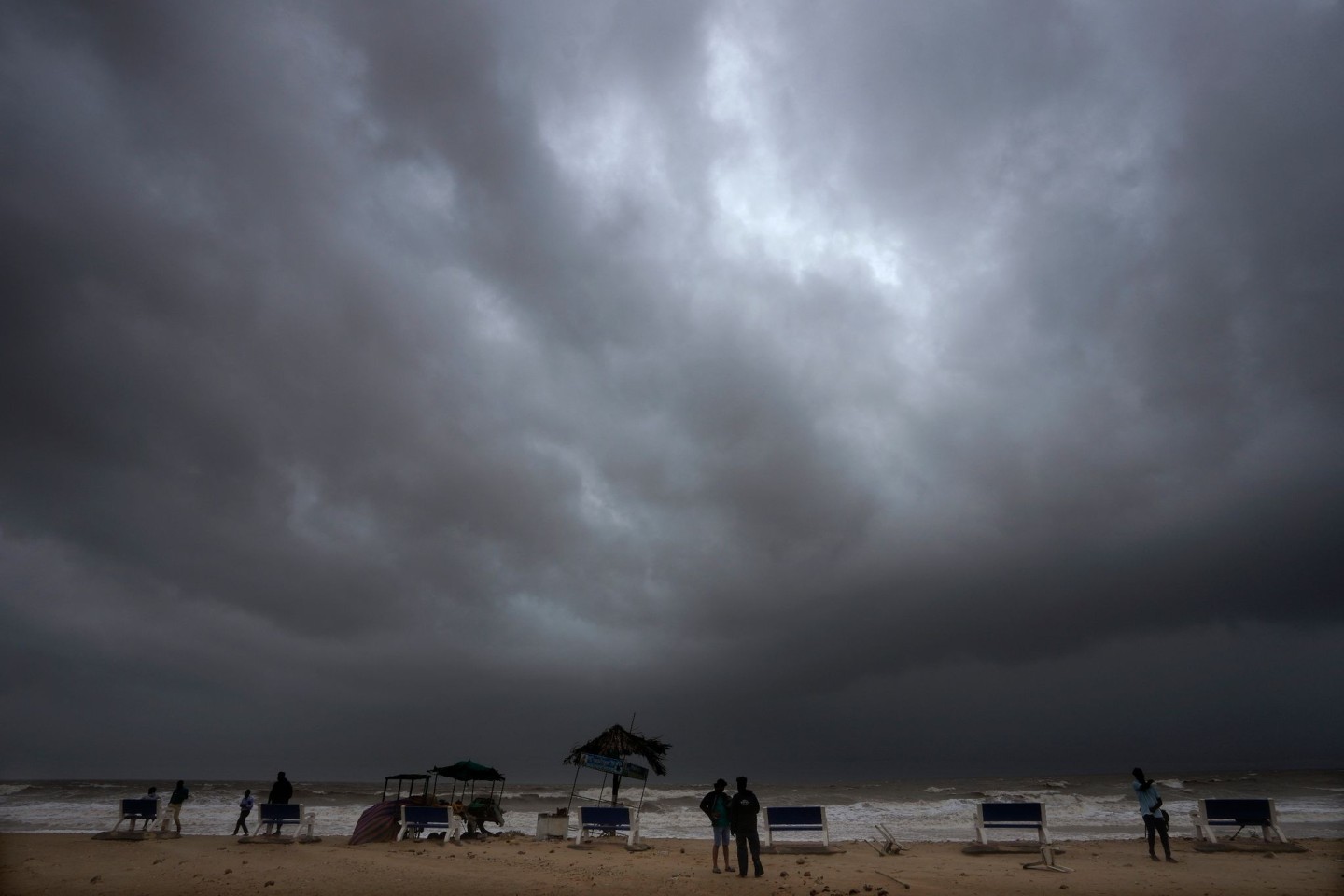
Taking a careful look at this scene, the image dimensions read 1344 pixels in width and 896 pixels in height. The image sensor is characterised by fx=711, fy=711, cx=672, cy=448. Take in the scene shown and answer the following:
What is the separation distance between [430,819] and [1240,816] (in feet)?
57.9

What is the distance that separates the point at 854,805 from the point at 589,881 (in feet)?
116

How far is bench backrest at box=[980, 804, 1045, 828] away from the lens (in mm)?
13777

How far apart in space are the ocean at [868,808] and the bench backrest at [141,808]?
7034 mm

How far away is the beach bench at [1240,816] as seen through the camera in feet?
46.3

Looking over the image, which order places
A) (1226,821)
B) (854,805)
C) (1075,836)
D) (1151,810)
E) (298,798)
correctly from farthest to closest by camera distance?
(298,798) < (854,805) < (1075,836) < (1226,821) < (1151,810)

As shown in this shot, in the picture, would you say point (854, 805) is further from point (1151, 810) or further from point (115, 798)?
point (115, 798)

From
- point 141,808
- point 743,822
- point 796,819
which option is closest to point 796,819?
point 796,819

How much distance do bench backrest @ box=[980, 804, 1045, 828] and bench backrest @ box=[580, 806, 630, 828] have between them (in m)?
7.75

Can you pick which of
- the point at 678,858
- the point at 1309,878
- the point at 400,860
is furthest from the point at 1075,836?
the point at 400,860

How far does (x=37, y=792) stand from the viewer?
5047cm

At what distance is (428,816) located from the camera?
17.3 m

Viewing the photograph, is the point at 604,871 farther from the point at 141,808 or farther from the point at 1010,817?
the point at 141,808

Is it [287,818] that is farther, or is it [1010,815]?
[287,818]

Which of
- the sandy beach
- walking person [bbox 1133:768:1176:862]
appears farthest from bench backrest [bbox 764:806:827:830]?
walking person [bbox 1133:768:1176:862]
